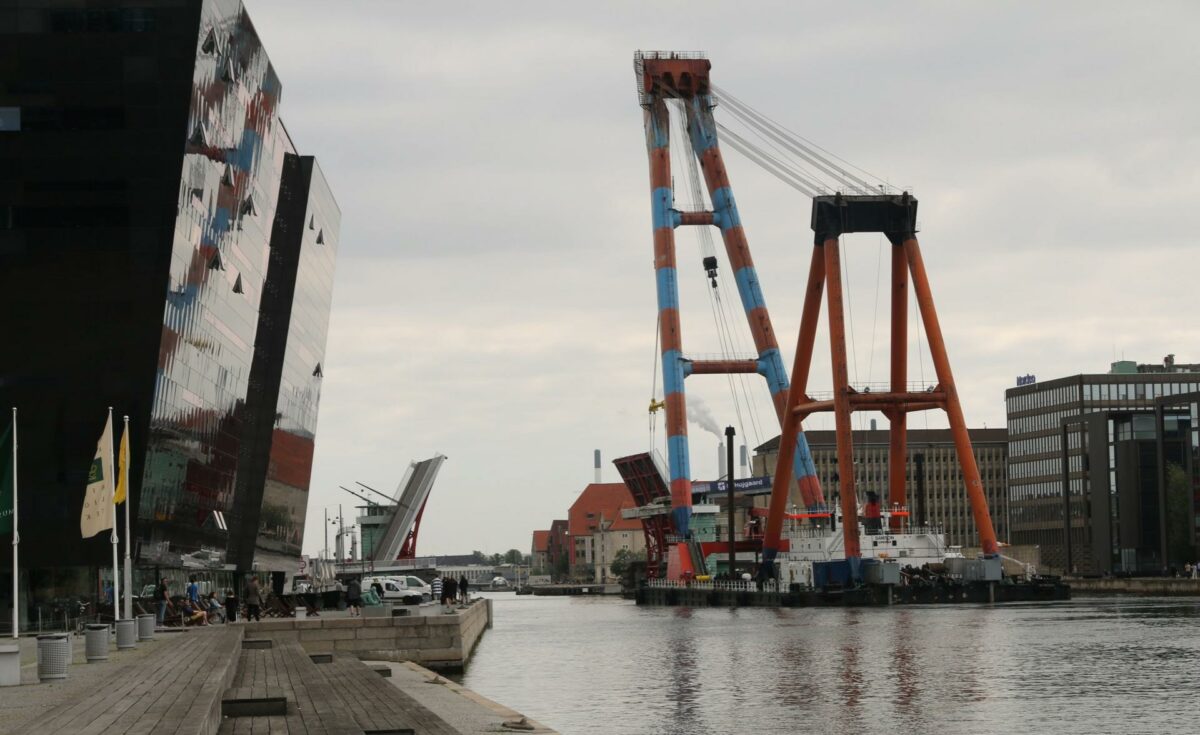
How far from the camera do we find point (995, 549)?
86.7 m

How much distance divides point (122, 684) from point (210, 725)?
4.74 metres

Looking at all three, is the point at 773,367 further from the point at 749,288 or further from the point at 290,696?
the point at 290,696

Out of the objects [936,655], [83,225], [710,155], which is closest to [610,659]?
[936,655]

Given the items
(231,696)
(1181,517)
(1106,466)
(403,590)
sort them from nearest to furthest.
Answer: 1. (231,696)
2. (403,590)
3. (1181,517)
4. (1106,466)

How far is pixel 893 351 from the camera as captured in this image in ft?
292

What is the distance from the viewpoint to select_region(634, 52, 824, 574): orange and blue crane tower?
357 feet

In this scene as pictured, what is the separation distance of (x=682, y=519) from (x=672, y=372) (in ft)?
33.3

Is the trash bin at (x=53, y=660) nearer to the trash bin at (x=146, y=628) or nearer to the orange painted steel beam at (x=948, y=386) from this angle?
the trash bin at (x=146, y=628)

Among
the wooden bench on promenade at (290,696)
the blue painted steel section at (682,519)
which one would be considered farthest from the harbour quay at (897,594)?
the wooden bench on promenade at (290,696)

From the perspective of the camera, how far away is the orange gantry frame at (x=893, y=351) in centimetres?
8425

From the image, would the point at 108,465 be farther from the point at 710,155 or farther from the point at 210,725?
the point at 710,155

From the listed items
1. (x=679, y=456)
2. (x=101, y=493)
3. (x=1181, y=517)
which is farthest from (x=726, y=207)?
(x=101, y=493)

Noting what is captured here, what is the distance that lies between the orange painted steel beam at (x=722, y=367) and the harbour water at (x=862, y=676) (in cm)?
4051

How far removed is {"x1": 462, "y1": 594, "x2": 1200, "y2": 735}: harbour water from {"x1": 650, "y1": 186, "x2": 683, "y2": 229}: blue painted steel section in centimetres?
4570
